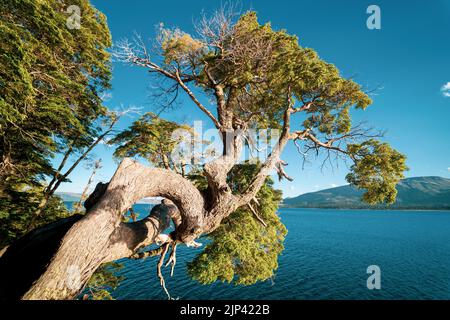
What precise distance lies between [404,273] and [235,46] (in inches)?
1341

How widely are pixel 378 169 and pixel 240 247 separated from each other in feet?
19.0

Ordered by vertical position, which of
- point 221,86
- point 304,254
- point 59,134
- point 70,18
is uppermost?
point 70,18

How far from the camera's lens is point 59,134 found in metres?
8.04

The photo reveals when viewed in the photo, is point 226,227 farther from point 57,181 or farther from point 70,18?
point 70,18

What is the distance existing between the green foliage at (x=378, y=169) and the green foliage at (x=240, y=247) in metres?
A: 3.93

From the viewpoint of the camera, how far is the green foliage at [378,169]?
6.00 meters

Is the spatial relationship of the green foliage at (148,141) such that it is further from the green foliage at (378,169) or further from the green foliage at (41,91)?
the green foliage at (378,169)

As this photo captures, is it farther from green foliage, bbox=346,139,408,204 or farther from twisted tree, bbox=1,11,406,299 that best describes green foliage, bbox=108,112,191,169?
green foliage, bbox=346,139,408,204

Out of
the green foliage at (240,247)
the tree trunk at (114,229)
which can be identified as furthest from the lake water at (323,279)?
the tree trunk at (114,229)

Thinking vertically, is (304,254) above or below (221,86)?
below

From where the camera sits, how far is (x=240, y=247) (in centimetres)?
846

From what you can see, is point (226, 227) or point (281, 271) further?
point (281, 271)
